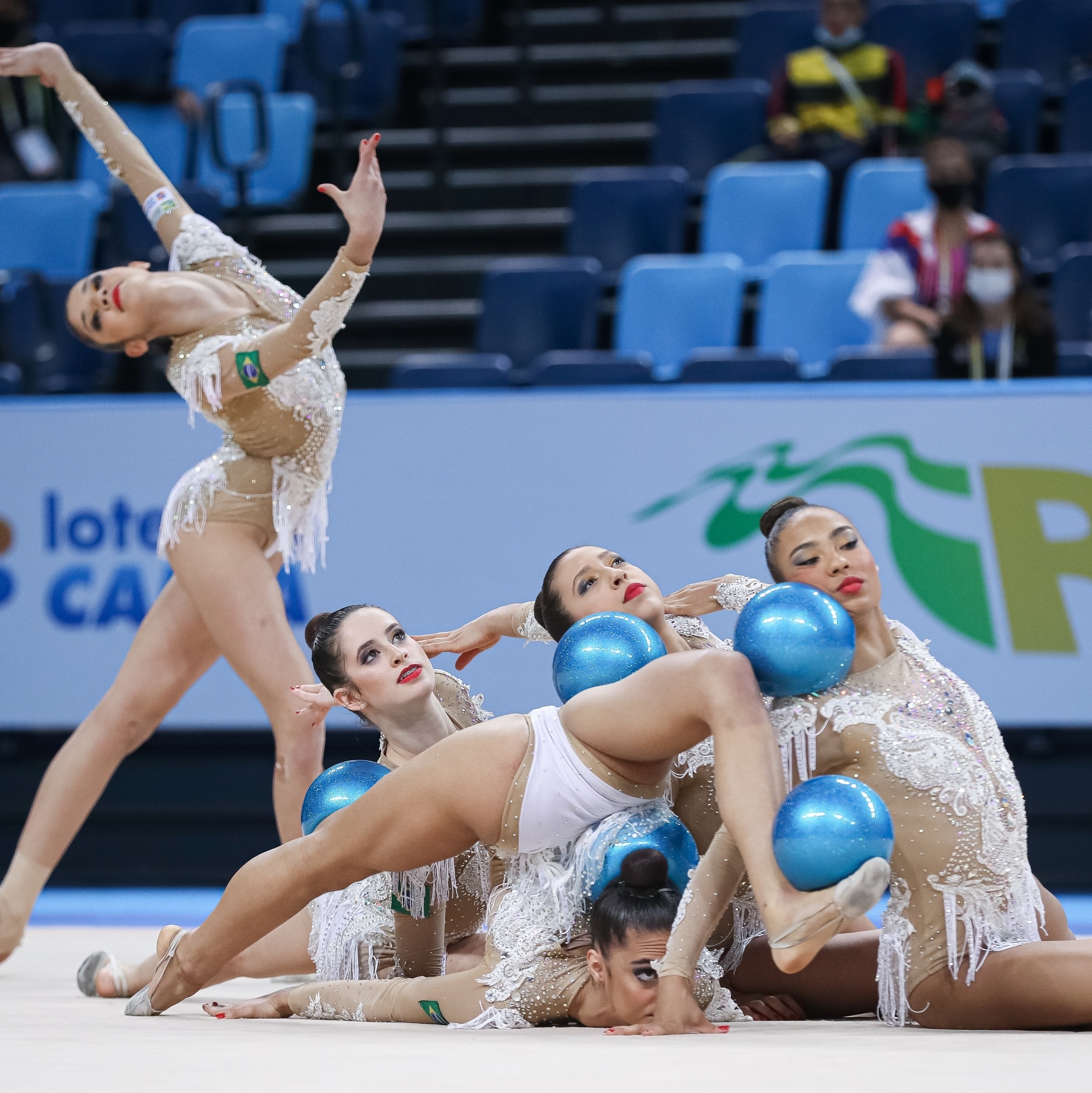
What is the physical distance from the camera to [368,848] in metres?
2.81

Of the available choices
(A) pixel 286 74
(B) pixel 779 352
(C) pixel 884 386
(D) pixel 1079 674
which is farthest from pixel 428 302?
(D) pixel 1079 674

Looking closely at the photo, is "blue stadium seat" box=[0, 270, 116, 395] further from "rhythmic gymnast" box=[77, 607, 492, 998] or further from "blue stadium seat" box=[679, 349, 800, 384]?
"rhythmic gymnast" box=[77, 607, 492, 998]

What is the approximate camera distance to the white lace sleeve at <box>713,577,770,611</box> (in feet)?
10.9

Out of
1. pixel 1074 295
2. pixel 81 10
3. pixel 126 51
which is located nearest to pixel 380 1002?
pixel 1074 295

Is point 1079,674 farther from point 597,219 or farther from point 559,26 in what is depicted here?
point 559,26

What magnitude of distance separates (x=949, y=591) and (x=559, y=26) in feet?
15.5

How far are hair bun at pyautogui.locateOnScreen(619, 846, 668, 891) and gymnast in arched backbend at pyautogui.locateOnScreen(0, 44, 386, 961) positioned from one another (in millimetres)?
1204

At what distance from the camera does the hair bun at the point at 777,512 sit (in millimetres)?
3137

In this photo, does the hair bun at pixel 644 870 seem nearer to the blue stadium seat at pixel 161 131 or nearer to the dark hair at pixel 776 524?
the dark hair at pixel 776 524

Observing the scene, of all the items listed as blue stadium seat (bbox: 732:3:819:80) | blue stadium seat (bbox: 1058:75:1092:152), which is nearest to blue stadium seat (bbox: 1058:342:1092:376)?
blue stadium seat (bbox: 1058:75:1092:152)

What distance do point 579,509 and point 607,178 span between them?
2447 mm

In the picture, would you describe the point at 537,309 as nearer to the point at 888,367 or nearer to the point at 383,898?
the point at 888,367

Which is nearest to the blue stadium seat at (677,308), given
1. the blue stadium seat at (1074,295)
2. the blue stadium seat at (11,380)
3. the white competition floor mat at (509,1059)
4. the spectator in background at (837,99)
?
the spectator in background at (837,99)

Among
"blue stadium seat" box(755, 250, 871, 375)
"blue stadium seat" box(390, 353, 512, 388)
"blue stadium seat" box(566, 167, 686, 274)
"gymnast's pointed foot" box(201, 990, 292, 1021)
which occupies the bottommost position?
"gymnast's pointed foot" box(201, 990, 292, 1021)
